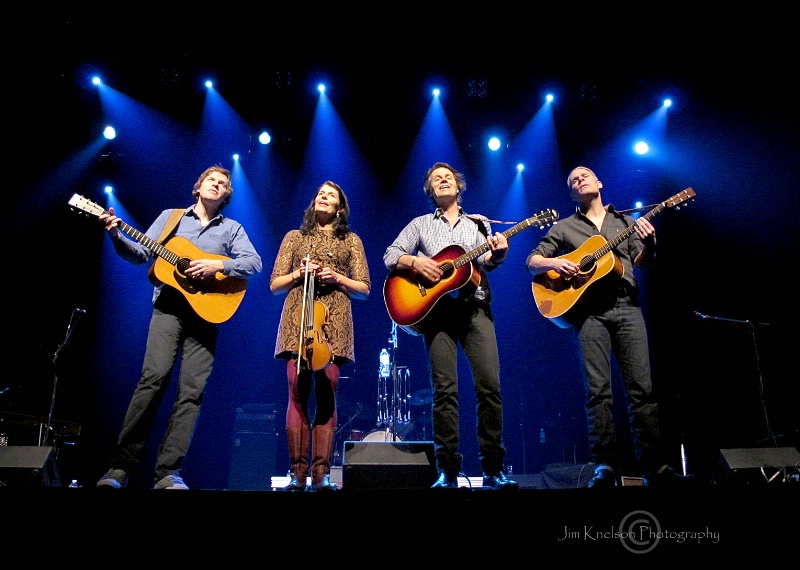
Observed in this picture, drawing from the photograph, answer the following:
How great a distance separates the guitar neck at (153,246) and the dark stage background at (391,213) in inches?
156

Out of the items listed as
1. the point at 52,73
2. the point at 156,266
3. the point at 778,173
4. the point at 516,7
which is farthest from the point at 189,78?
the point at 778,173

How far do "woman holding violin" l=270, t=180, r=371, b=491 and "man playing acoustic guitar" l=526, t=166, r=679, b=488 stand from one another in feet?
4.89

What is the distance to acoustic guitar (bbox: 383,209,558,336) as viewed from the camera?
422 centimetres

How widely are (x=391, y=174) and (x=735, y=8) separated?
223 inches

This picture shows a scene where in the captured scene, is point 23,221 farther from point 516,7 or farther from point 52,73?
point 516,7

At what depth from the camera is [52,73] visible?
7797 millimetres

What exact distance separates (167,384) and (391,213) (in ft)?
22.9

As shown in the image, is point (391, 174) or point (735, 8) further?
point (391, 174)

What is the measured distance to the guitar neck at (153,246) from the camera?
4.18 m

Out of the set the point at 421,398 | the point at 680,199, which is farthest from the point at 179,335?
the point at 421,398

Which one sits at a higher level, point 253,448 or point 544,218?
point 544,218

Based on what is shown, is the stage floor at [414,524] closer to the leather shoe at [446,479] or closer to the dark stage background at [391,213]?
the leather shoe at [446,479]

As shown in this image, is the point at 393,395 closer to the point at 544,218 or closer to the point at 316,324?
the point at 544,218

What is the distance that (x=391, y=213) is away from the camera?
10555 mm
